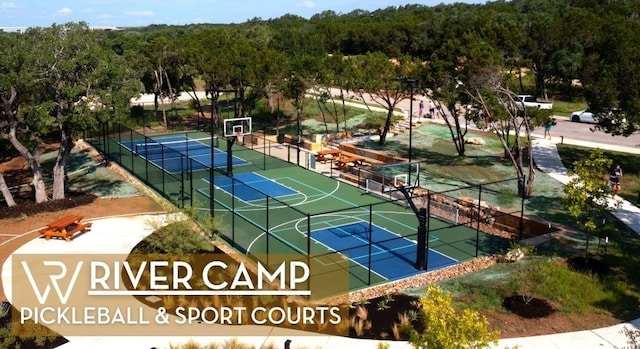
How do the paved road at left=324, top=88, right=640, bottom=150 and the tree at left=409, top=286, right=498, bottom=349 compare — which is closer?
the tree at left=409, top=286, right=498, bottom=349

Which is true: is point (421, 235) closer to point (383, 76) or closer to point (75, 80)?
point (75, 80)

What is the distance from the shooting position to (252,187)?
93.9 feet

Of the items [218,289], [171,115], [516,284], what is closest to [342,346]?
[218,289]

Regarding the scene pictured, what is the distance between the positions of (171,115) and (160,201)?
92.6 feet

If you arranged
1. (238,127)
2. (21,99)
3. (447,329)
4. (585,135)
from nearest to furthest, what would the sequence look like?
1. (447,329)
2. (21,99)
3. (238,127)
4. (585,135)

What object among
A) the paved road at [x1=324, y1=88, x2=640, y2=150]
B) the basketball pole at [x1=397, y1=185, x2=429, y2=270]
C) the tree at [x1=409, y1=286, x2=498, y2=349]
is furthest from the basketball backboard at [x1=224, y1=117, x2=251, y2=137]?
the tree at [x1=409, y1=286, x2=498, y2=349]

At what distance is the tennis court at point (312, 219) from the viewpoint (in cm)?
2044

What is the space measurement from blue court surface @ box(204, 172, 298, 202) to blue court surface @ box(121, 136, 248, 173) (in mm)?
2225

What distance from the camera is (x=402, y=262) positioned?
20406 mm

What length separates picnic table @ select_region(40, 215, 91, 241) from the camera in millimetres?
21656

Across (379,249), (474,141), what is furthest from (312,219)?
(474,141)

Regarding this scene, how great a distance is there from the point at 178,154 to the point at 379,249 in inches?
772

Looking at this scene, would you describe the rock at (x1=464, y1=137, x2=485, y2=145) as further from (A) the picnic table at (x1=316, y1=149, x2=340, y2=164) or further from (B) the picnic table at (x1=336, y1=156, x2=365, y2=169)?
(A) the picnic table at (x1=316, y1=149, x2=340, y2=164)

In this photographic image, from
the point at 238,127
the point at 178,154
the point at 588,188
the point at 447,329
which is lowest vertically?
the point at 178,154
